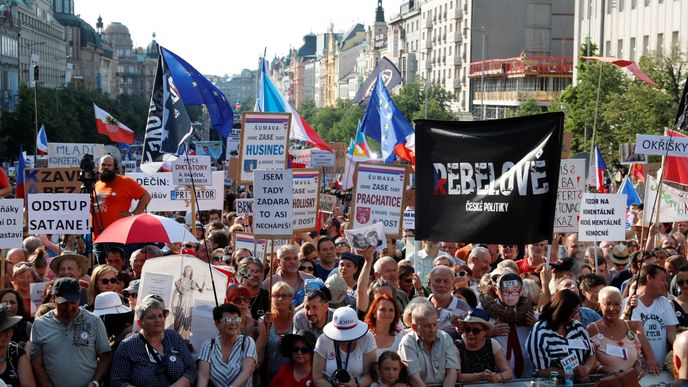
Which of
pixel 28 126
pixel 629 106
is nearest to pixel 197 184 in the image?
pixel 629 106

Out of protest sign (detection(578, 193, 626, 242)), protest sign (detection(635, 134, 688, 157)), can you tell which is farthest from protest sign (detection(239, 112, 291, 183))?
protest sign (detection(635, 134, 688, 157))

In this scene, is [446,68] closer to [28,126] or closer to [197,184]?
[28,126]

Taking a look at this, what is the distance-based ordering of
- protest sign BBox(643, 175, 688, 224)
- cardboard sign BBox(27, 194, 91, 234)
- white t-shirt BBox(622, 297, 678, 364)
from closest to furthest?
white t-shirt BBox(622, 297, 678, 364) < cardboard sign BBox(27, 194, 91, 234) < protest sign BBox(643, 175, 688, 224)

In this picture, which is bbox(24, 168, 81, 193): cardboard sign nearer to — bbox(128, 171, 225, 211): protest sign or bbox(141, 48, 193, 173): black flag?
bbox(141, 48, 193, 173): black flag

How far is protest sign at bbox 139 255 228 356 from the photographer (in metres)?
8.60

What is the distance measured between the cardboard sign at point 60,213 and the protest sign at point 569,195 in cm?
471

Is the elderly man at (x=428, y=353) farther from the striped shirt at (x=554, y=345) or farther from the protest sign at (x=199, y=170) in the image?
the protest sign at (x=199, y=170)

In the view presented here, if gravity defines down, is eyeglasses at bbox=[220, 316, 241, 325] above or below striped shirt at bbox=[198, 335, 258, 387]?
above

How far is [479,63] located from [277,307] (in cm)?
8043

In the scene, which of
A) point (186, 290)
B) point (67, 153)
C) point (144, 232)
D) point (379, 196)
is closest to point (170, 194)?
point (379, 196)

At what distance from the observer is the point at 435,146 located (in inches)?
397

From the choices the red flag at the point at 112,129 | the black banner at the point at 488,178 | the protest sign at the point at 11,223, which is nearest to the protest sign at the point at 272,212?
the black banner at the point at 488,178

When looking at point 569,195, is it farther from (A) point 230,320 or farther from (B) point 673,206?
(A) point 230,320

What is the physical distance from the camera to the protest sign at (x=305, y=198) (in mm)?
13302
